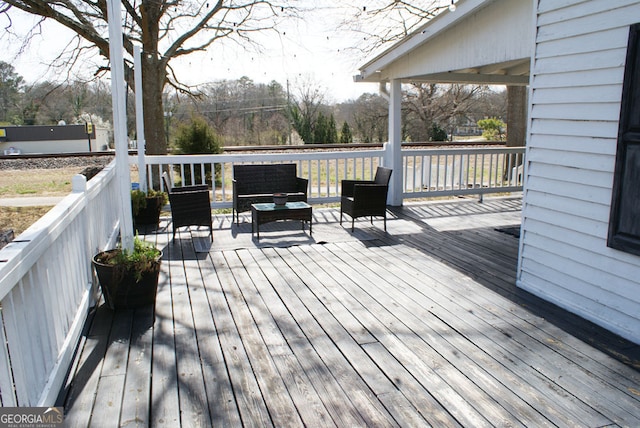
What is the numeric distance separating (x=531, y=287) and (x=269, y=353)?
7.35ft

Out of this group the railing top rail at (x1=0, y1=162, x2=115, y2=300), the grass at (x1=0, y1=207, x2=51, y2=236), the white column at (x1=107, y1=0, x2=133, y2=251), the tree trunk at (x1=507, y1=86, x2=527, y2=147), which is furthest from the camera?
the tree trunk at (x1=507, y1=86, x2=527, y2=147)

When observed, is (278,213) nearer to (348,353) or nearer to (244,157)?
(244,157)

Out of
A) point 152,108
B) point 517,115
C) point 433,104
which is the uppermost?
point 433,104

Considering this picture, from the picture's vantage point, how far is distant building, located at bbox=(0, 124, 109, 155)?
2317cm

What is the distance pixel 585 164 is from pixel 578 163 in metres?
0.07

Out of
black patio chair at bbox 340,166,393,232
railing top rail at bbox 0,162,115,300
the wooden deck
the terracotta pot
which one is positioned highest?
railing top rail at bbox 0,162,115,300

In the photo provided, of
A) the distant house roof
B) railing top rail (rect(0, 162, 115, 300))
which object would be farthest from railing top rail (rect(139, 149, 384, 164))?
the distant house roof

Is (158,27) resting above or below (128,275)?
above

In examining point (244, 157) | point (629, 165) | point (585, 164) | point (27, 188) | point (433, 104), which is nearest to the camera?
point (629, 165)

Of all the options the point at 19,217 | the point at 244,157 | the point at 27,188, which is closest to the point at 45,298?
the point at 244,157

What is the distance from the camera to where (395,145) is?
730 centimetres

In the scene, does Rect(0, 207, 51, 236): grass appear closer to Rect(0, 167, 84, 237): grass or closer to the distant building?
Rect(0, 167, 84, 237): grass

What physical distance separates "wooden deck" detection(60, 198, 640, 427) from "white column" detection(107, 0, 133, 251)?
2.18 feet

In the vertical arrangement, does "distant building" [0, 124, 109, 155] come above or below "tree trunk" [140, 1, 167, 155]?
below
